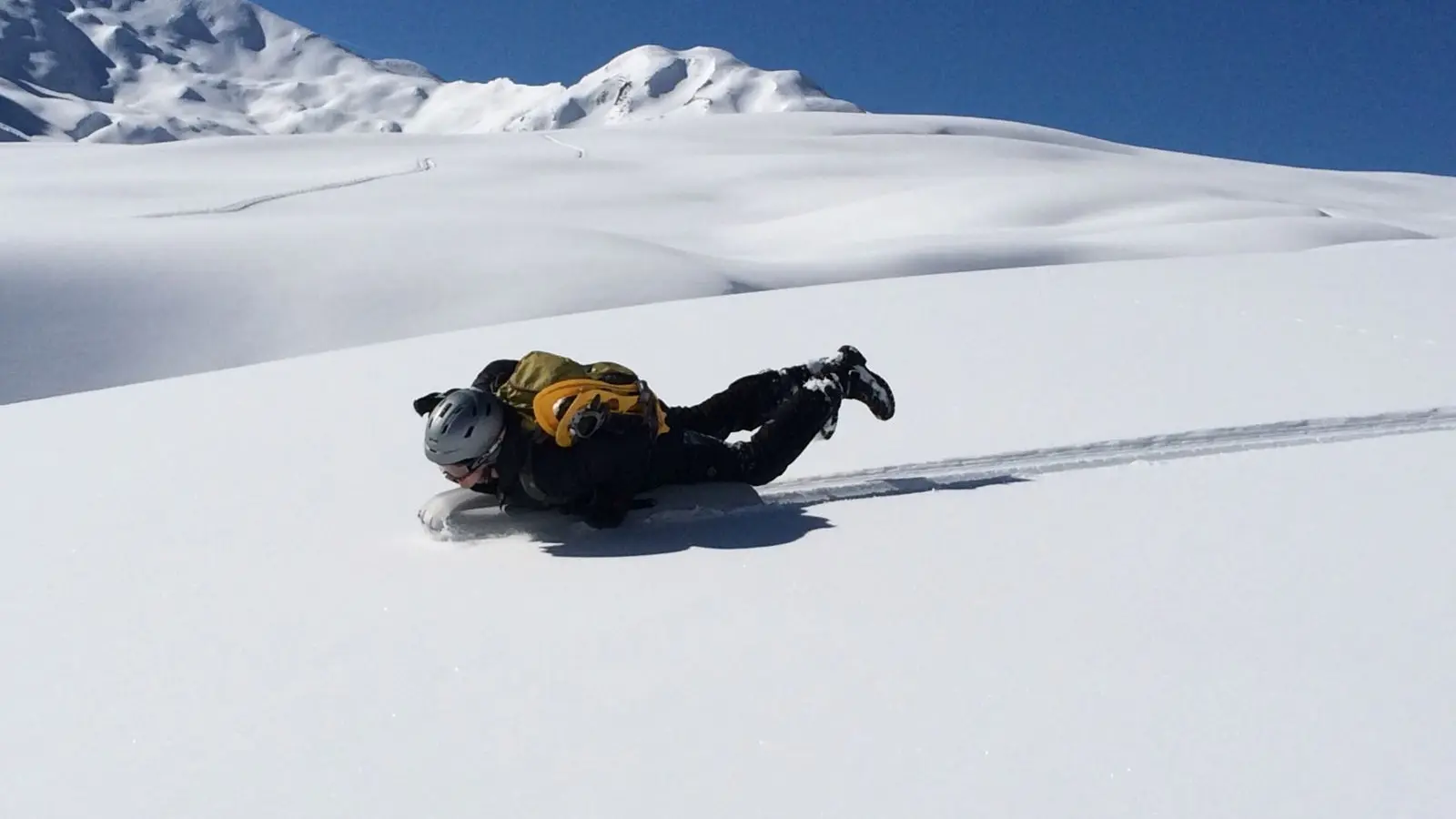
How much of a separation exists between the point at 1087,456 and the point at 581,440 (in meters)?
1.85

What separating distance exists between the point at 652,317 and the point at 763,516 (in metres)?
4.95

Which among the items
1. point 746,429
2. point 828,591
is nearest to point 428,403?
point 746,429

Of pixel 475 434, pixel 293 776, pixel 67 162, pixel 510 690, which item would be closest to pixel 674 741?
pixel 510 690

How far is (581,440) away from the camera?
129 inches

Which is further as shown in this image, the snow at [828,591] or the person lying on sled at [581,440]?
the person lying on sled at [581,440]

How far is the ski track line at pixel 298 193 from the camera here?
23000 mm

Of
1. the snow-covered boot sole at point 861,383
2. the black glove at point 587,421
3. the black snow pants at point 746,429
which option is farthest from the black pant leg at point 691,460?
the snow-covered boot sole at point 861,383

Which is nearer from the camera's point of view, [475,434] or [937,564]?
[937,564]

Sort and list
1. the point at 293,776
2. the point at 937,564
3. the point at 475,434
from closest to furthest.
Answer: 1. the point at 293,776
2. the point at 937,564
3. the point at 475,434

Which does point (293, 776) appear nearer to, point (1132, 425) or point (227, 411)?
point (1132, 425)

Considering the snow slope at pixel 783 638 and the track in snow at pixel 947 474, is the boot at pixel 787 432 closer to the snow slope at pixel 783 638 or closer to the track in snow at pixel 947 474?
the track in snow at pixel 947 474

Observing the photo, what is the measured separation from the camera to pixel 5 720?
2.32 m

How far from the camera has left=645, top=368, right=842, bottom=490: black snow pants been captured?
3.69m

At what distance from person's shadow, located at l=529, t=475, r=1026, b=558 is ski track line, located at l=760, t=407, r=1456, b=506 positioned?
0.18 meters
